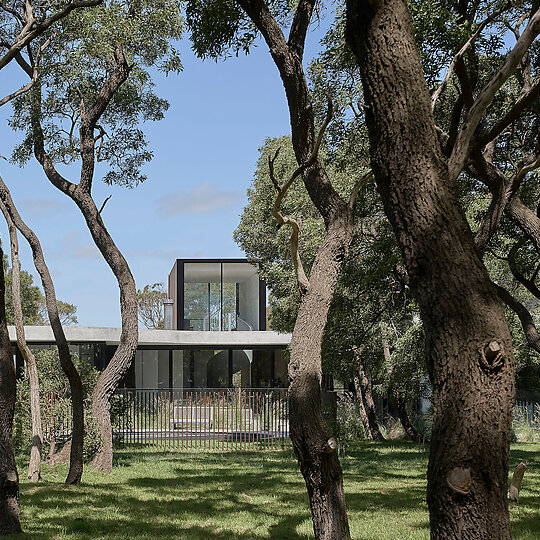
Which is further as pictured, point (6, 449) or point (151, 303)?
point (151, 303)

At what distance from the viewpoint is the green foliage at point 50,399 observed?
1525 cm

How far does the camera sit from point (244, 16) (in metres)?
9.88

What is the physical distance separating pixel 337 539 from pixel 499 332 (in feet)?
11.9

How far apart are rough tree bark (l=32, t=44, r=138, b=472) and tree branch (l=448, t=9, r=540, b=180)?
451 inches

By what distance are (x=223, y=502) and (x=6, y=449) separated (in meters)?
4.47

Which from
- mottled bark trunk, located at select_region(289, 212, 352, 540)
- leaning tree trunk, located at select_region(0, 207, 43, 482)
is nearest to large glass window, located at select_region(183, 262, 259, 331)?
leaning tree trunk, located at select_region(0, 207, 43, 482)

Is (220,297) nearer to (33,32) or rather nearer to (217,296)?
(217,296)

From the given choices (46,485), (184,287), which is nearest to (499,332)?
(46,485)

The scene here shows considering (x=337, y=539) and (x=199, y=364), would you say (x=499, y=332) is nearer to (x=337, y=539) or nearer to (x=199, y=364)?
(x=337, y=539)

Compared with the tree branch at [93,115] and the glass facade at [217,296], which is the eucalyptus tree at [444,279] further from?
the glass facade at [217,296]

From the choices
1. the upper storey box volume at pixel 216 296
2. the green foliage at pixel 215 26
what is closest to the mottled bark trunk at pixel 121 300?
the green foliage at pixel 215 26

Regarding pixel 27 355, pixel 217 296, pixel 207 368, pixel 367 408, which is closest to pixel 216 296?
pixel 217 296

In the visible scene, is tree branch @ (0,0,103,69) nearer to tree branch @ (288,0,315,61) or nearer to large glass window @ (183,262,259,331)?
tree branch @ (288,0,315,61)

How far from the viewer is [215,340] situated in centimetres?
2917
